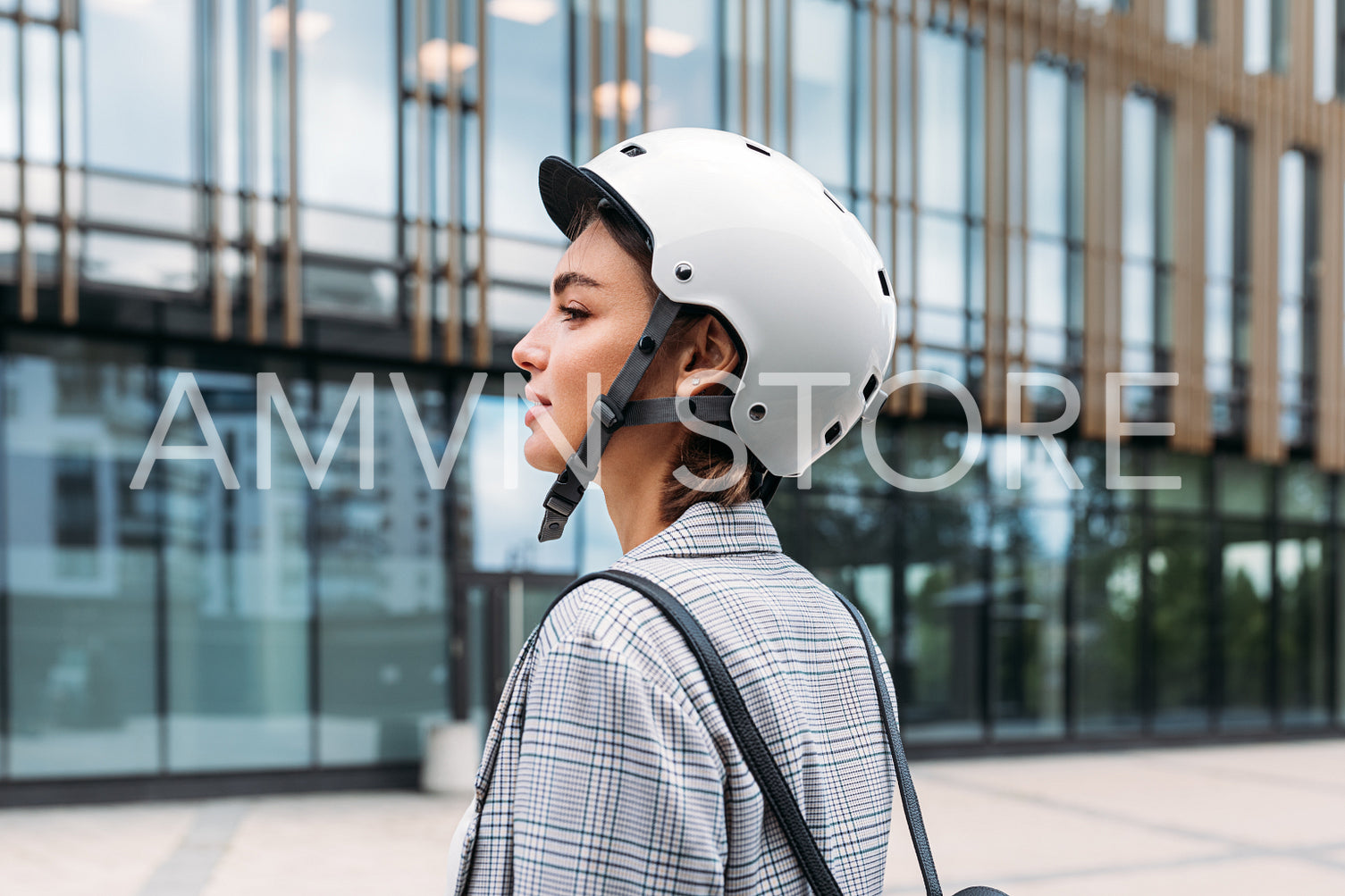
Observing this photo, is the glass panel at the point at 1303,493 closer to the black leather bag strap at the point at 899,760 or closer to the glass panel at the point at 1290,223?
→ the glass panel at the point at 1290,223

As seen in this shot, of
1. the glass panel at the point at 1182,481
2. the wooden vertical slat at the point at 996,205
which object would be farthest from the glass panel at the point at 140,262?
the glass panel at the point at 1182,481

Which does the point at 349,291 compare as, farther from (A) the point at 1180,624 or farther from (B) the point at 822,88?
(A) the point at 1180,624

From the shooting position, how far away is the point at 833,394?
1.44 m

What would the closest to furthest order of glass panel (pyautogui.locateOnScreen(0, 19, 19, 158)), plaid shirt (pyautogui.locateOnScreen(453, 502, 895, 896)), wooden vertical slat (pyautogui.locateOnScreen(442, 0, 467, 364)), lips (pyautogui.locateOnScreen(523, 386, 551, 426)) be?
plaid shirt (pyautogui.locateOnScreen(453, 502, 895, 896))
lips (pyautogui.locateOnScreen(523, 386, 551, 426))
glass panel (pyautogui.locateOnScreen(0, 19, 19, 158))
wooden vertical slat (pyautogui.locateOnScreen(442, 0, 467, 364))

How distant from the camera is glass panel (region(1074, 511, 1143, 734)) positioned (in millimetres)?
14594

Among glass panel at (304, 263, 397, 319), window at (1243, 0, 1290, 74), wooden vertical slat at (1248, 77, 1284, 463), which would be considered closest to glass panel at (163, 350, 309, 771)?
glass panel at (304, 263, 397, 319)

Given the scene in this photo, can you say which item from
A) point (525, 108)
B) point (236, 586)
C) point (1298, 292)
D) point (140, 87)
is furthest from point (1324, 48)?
point (236, 586)

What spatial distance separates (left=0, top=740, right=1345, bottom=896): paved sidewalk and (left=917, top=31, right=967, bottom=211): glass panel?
6593 mm

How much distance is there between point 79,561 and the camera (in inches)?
387

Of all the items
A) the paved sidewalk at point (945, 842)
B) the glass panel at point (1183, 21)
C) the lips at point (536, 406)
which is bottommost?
the paved sidewalk at point (945, 842)

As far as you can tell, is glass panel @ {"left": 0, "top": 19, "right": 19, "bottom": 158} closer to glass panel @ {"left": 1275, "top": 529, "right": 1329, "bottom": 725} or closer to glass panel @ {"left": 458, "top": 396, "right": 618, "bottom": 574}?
glass panel @ {"left": 458, "top": 396, "right": 618, "bottom": 574}

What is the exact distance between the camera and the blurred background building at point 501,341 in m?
9.70

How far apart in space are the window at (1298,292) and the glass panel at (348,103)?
12109mm

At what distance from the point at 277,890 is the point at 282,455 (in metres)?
4.41
